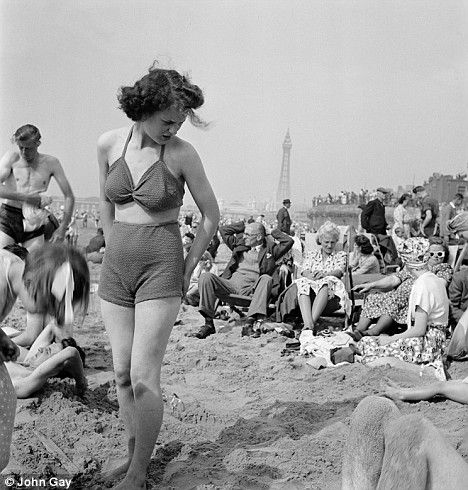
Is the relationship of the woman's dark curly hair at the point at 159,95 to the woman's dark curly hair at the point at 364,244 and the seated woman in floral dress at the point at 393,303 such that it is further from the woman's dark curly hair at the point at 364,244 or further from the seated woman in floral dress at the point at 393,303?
the woman's dark curly hair at the point at 364,244

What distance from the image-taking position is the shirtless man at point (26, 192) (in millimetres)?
5562

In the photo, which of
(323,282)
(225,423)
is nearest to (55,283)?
(225,423)

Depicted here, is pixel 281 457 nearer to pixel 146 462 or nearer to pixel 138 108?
pixel 146 462

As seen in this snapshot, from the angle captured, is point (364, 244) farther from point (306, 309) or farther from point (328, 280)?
point (306, 309)

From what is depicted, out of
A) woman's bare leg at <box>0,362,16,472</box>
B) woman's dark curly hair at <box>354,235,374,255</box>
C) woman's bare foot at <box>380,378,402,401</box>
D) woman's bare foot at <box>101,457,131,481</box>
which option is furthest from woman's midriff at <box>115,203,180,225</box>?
woman's dark curly hair at <box>354,235,374,255</box>

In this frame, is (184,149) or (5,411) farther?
(184,149)

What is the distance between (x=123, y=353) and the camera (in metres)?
3.03

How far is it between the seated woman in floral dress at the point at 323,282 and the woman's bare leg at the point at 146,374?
3.81 m

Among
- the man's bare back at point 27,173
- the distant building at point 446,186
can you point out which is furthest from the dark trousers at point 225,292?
the distant building at point 446,186

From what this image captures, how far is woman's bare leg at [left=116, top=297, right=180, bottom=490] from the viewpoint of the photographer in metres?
2.91

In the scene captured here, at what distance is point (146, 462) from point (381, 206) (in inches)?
325

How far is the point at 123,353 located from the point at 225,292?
463 cm

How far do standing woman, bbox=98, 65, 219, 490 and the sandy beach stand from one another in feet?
1.44

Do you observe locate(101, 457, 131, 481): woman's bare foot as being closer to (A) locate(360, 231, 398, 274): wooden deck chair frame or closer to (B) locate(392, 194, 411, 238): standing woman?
(A) locate(360, 231, 398, 274): wooden deck chair frame
